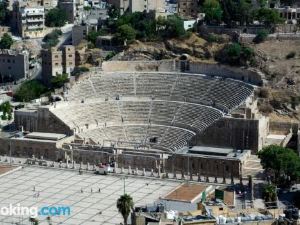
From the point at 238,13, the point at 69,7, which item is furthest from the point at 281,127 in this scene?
the point at 69,7

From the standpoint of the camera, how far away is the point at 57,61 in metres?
107

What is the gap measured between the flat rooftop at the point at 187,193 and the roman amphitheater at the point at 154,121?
412 centimetres

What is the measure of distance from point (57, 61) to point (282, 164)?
150 ft

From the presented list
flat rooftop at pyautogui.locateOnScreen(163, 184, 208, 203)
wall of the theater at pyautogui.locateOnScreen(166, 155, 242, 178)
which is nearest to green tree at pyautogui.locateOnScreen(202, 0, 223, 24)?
wall of the theater at pyautogui.locateOnScreen(166, 155, 242, 178)

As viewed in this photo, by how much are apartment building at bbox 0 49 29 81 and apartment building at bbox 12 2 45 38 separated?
30.5 ft

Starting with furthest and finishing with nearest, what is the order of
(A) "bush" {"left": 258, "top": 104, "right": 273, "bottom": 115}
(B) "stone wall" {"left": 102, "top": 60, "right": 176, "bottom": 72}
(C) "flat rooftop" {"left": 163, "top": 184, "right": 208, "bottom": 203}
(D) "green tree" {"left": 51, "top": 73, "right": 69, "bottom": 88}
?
(D) "green tree" {"left": 51, "top": 73, "right": 69, "bottom": 88}, (B) "stone wall" {"left": 102, "top": 60, "right": 176, "bottom": 72}, (A) "bush" {"left": 258, "top": 104, "right": 273, "bottom": 115}, (C) "flat rooftop" {"left": 163, "top": 184, "right": 208, "bottom": 203}

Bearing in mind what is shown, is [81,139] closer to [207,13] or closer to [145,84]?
[145,84]

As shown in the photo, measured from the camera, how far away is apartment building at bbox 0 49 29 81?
115 metres

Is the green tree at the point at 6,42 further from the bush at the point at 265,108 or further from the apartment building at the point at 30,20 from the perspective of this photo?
the bush at the point at 265,108

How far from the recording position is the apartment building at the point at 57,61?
107125 millimetres

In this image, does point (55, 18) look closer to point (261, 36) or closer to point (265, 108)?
point (261, 36)

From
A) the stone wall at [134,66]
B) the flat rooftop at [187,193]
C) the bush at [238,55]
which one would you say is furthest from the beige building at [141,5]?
the flat rooftop at [187,193]

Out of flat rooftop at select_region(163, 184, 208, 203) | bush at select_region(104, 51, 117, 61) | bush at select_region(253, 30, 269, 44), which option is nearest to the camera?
flat rooftop at select_region(163, 184, 208, 203)

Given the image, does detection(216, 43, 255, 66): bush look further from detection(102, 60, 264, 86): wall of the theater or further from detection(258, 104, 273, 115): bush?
detection(258, 104, 273, 115): bush
